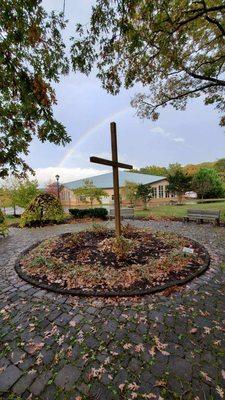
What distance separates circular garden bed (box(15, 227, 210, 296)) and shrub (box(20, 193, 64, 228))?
6526 mm

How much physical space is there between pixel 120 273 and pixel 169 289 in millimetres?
1115

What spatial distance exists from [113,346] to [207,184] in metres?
33.2

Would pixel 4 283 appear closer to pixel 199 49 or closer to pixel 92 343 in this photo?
pixel 92 343

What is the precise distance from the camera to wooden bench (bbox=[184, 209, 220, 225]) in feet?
35.0

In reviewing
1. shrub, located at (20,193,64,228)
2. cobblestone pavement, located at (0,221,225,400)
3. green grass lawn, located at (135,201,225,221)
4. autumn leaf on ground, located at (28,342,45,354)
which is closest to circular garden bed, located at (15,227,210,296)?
cobblestone pavement, located at (0,221,225,400)

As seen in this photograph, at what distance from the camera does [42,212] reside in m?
13.6

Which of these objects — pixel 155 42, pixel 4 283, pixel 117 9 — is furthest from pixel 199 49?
pixel 4 283

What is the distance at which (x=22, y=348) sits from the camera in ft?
8.89

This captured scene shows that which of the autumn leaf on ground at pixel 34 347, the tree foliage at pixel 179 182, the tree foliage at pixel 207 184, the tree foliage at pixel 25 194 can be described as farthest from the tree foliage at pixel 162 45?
the tree foliage at pixel 207 184

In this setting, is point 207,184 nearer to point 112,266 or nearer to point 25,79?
point 112,266

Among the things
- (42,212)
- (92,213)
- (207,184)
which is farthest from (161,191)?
(42,212)

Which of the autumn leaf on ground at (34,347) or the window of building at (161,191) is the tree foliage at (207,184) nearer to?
the window of building at (161,191)

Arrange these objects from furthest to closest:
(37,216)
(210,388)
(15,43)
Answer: (37,216) < (15,43) < (210,388)

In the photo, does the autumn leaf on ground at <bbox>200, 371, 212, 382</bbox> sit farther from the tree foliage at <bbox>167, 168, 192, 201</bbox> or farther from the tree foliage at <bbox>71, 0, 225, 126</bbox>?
the tree foliage at <bbox>167, 168, 192, 201</bbox>
